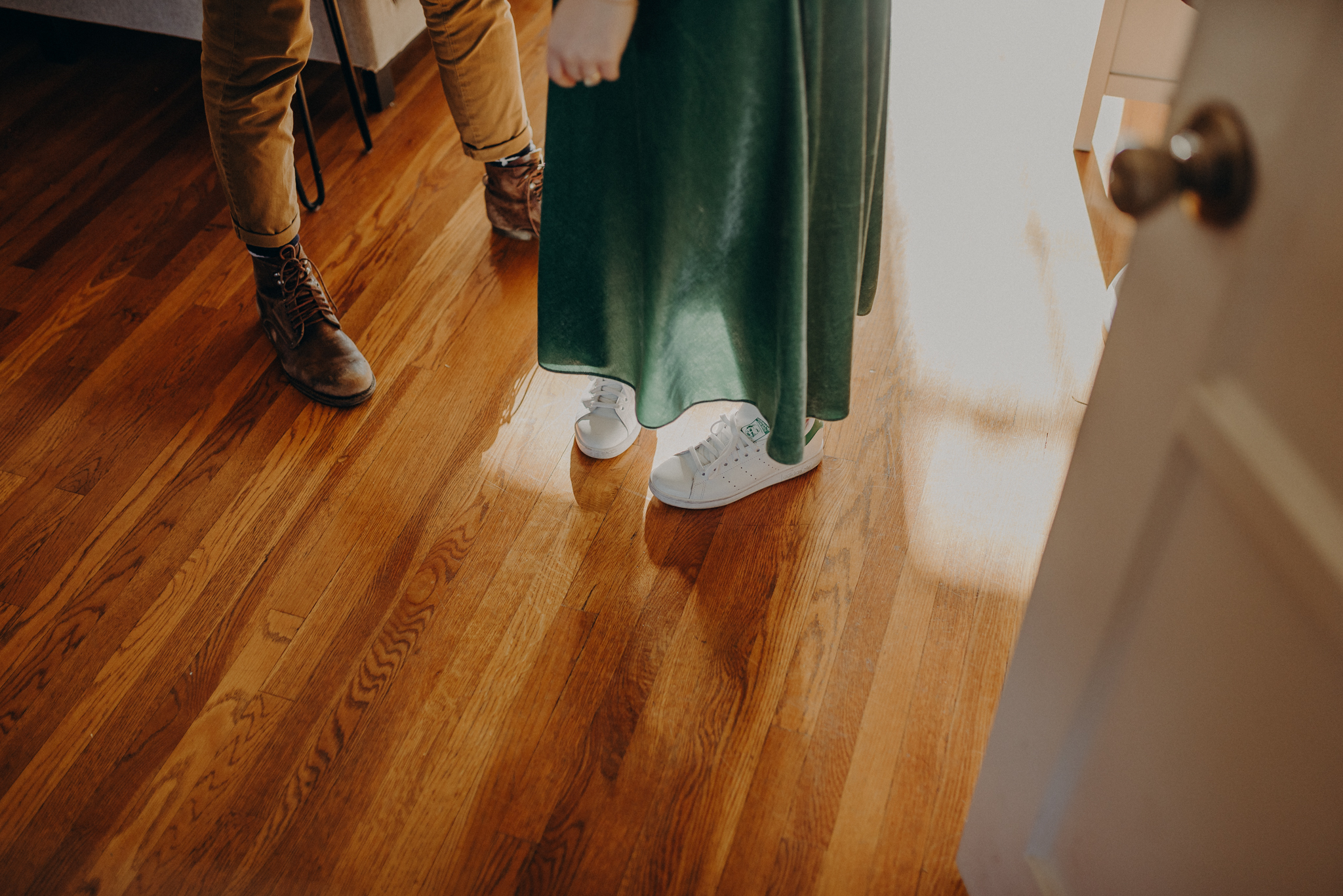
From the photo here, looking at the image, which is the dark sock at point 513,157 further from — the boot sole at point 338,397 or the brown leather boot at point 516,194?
the boot sole at point 338,397

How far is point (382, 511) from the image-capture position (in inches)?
56.1

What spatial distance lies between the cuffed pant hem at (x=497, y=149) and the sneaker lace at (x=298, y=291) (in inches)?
15.0

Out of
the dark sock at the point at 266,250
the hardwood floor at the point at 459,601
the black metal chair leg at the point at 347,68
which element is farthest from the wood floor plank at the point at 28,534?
the black metal chair leg at the point at 347,68

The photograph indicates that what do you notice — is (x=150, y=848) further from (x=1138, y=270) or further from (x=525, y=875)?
(x=1138, y=270)

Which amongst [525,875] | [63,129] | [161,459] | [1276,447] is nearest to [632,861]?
[525,875]

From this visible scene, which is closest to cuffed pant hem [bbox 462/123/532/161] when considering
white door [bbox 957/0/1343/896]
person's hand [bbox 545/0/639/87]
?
person's hand [bbox 545/0/639/87]

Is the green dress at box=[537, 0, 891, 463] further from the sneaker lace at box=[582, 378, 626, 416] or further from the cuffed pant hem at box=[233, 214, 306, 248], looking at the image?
the cuffed pant hem at box=[233, 214, 306, 248]

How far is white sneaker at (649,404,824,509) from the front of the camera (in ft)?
4.57

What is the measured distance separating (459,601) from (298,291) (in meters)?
0.67

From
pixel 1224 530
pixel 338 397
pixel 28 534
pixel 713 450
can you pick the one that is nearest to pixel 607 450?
pixel 713 450

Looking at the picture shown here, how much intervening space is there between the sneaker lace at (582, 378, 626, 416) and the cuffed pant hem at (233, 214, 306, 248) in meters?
0.59

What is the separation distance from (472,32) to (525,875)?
1.34 m

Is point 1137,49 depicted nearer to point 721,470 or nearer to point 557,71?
point 721,470

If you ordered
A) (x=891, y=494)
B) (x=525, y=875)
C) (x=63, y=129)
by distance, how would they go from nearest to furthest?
(x=525, y=875), (x=891, y=494), (x=63, y=129)
